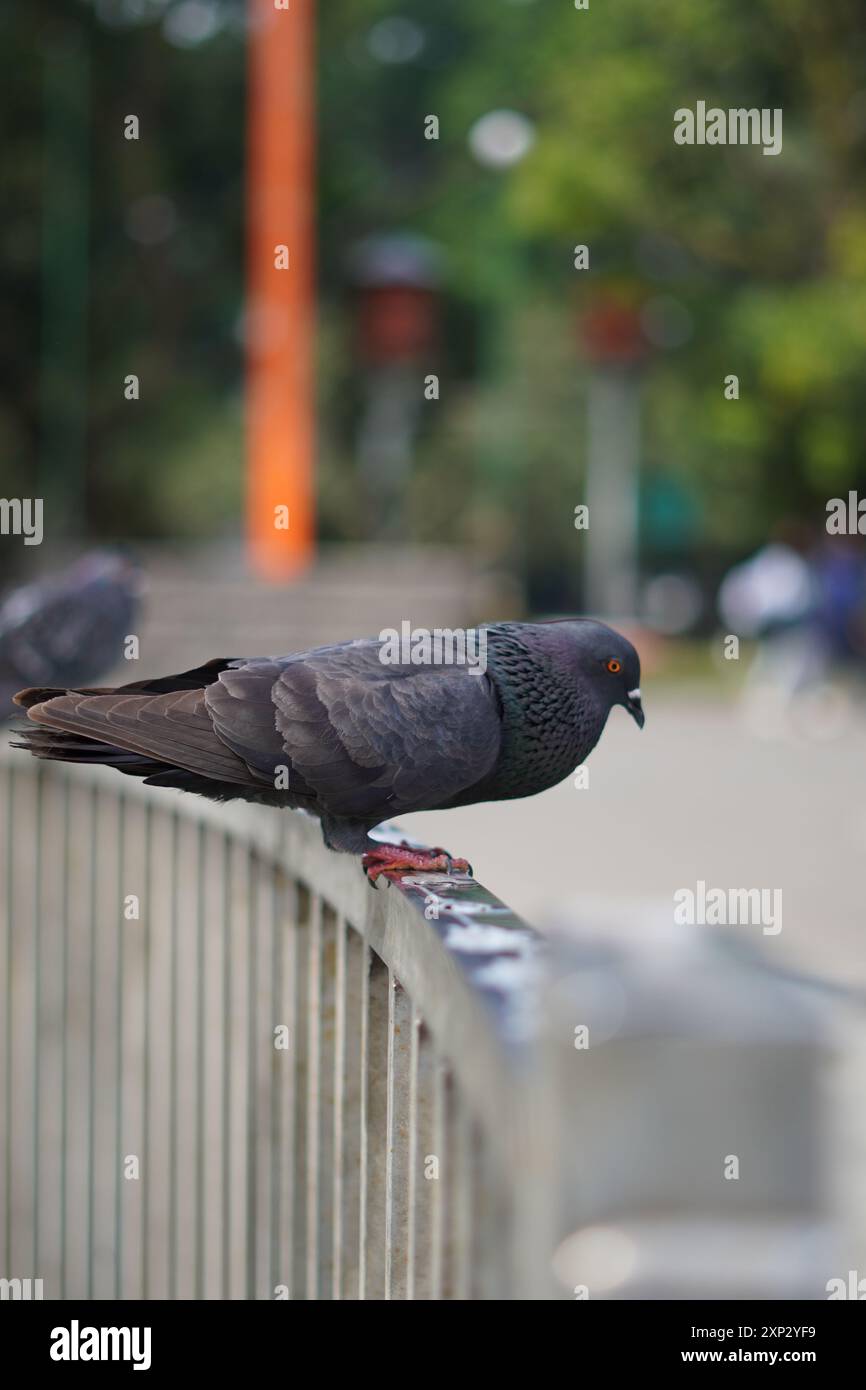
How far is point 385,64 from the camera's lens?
120 ft

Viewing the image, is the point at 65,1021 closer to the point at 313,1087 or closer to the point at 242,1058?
the point at 242,1058

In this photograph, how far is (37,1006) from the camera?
356cm

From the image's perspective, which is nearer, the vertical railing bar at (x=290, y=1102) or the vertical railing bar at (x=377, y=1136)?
the vertical railing bar at (x=377, y=1136)

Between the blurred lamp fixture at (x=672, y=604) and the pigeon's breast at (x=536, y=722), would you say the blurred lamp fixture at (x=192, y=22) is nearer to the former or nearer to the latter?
the blurred lamp fixture at (x=672, y=604)

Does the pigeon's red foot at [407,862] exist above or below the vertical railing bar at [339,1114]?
above

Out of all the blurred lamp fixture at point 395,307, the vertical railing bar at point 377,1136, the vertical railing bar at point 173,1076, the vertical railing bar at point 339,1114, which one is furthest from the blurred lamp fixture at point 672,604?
the vertical railing bar at point 377,1136

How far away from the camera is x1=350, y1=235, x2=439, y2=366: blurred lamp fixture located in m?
28.1

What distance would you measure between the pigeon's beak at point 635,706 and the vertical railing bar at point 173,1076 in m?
0.79

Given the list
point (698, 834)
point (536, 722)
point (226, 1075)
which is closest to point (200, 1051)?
point (226, 1075)

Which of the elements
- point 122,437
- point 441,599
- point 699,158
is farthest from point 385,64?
point 441,599

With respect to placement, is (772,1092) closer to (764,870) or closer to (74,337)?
(764,870)

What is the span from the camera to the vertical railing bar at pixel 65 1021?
11.3ft

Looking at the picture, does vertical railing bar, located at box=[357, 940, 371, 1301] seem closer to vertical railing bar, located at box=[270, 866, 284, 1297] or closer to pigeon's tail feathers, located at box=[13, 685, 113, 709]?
vertical railing bar, located at box=[270, 866, 284, 1297]

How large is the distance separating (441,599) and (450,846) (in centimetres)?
702
